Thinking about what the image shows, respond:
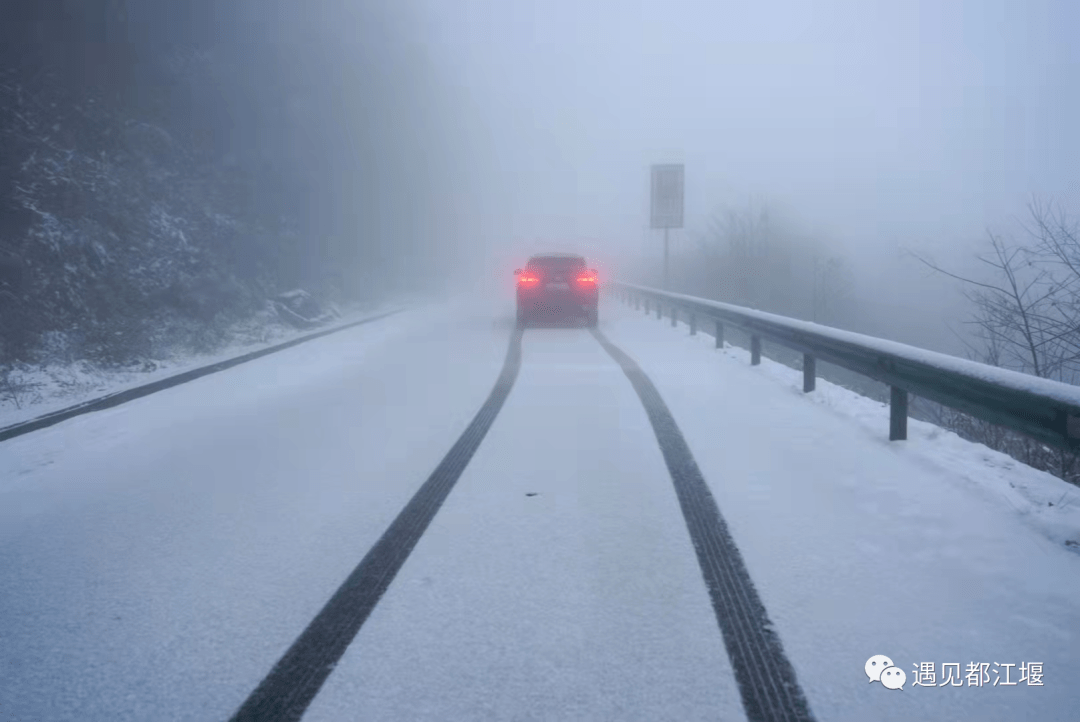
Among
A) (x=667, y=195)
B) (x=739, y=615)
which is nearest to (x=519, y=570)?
(x=739, y=615)

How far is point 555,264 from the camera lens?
794 inches

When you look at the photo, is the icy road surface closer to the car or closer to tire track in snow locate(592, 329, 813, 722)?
tire track in snow locate(592, 329, 813, 722)

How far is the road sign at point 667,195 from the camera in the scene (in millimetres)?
29812

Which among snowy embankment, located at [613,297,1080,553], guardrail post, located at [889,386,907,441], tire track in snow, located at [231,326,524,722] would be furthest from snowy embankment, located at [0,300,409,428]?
snowy embankment, located at [613,297,1080,553]

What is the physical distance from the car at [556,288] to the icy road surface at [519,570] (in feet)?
40.0

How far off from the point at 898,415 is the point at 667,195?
24.2 metres

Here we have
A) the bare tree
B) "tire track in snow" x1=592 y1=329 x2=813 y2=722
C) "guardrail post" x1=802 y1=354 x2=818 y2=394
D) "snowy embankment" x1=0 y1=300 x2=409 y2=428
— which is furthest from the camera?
"guardrail post" x1=802 y1=354 x2=818 y2=394

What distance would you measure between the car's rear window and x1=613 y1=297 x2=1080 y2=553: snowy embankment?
446 inches

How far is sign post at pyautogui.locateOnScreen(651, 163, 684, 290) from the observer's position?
29812 millimetres

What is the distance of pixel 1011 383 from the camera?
5.06 meters

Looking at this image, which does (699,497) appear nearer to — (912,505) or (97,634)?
(912,505)

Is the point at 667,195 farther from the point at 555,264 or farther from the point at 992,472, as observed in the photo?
the point at 992,472

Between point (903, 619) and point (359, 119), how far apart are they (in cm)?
4092

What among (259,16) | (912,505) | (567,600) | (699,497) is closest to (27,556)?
(567,600)
